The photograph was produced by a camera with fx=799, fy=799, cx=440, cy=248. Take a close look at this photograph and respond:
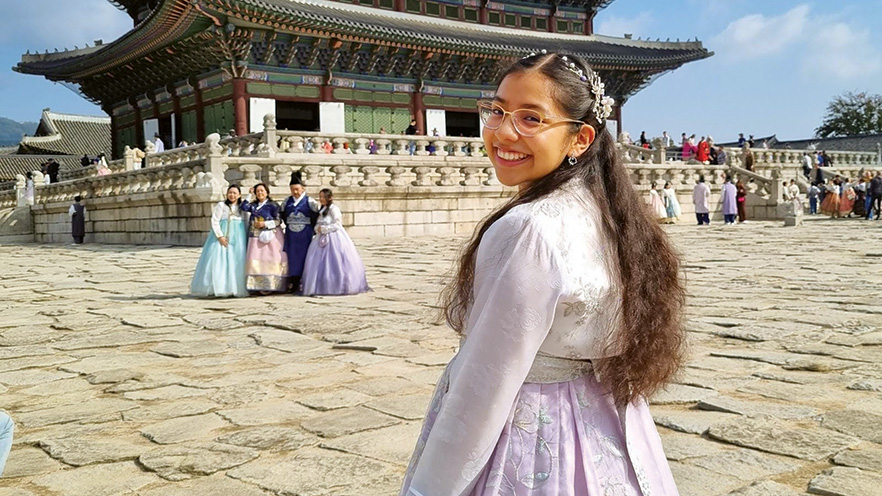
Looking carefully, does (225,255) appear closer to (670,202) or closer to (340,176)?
(340,176)

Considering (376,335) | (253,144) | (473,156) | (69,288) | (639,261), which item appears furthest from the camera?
(473,156)

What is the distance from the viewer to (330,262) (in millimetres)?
8812

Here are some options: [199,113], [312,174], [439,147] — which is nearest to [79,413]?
[312,174]

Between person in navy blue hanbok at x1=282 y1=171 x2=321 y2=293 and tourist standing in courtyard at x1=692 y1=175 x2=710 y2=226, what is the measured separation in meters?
14.3

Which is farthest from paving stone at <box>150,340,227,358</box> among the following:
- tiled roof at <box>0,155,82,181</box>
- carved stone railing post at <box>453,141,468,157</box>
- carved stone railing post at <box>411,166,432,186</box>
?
tiled roof at <box>0,155,82,181</box>

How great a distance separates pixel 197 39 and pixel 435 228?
9.33 m

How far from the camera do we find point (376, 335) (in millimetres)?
6191

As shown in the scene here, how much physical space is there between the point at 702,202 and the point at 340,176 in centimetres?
1006

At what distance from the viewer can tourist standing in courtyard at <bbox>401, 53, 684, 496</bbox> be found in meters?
1.52

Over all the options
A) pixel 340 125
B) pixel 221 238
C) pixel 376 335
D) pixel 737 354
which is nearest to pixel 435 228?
pixel 340 125

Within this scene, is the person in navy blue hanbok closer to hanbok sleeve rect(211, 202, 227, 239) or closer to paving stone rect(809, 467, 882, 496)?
hanbok sleeve rect(211, 202, 227, 239)

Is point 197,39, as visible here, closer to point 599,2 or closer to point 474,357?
point 599,2

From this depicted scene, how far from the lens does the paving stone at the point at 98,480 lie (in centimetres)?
310

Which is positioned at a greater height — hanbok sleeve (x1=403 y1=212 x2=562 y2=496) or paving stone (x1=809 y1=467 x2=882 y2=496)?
hanbok sleeve (x1=403 y1=212 x2=562 y2=496)
